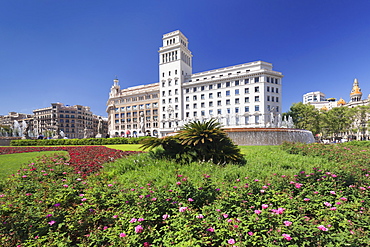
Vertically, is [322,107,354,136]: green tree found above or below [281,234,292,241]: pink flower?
above

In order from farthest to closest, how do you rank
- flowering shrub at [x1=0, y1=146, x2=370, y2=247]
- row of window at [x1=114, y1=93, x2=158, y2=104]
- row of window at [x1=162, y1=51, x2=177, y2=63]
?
row of window at [x1=114, y1=93, x2=158, y2=104]
row of window at [x1=162, y1=51, x2=177, y2=63]
flowering shrub at [x1=0, y1=146, x2=370, y2=247]

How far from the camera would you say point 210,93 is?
61.3m

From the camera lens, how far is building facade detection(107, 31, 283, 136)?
178ft

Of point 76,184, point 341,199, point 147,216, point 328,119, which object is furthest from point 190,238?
point 328,119

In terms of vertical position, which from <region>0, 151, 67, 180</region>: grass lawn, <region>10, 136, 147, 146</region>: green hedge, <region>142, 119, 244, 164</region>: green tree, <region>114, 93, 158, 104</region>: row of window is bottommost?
<region>10, 136, 147, 146</region>: green hedge

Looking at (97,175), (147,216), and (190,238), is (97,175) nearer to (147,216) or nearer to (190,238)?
(147,216)

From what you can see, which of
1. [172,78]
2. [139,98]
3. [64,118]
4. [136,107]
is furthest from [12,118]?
[172,78]

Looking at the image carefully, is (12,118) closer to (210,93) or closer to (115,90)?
(115,90)

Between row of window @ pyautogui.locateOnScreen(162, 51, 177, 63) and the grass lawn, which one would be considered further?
row of window @ pyautogui.locateOnScreen(162, 51, 177, 63)

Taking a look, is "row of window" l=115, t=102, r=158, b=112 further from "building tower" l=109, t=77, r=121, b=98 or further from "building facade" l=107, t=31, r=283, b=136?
"building tower" l=109, t=77, r=121, b=98

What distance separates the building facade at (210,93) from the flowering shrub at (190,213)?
148 ft

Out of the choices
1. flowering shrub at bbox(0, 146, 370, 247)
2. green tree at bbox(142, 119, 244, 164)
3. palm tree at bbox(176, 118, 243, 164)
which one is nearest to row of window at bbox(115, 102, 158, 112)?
green tree at bbox(142, 119, 244, 164)

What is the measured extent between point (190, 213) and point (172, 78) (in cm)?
6560

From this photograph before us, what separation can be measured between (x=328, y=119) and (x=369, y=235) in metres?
63.0
